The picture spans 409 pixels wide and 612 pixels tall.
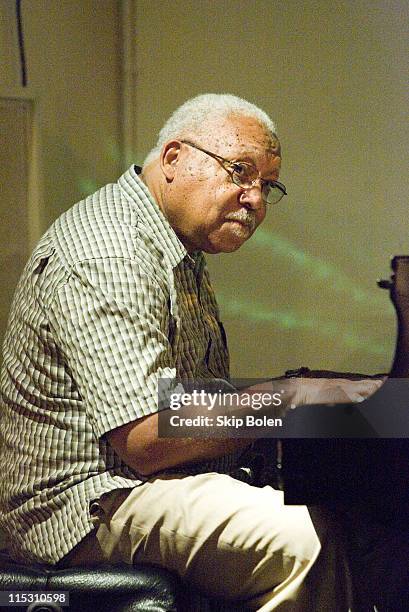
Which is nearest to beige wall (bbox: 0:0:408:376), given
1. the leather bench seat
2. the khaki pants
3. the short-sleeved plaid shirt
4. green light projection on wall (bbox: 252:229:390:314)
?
green light projection on wall (bbox: 252:229:390:314)

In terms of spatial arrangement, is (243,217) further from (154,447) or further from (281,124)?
(154,447)

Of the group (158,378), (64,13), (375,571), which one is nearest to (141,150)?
(64,13)

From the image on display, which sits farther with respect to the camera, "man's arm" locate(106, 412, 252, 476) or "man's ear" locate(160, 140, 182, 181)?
"man's ear" locate(160, 140, 182, 181)

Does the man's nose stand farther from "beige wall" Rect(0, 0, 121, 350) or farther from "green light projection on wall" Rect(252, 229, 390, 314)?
"beige wall" Rect(0, 0, 121, 350)

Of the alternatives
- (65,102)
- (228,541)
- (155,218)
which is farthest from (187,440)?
(65,102)

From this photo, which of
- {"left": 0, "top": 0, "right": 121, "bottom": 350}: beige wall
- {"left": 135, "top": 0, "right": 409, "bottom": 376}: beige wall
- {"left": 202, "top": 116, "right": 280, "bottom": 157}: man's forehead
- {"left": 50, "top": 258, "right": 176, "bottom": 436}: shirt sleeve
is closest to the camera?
{"left": 50, "top": 258, "right": 176, "bottom": 436}: shirt sleeve

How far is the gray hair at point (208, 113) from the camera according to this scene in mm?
1516

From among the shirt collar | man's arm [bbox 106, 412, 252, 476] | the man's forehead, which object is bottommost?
man's arm [bbox 106, 412, 252, 476]

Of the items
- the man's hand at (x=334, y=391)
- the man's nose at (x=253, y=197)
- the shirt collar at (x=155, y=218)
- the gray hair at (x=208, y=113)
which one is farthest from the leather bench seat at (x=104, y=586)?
the gray hair at (x=208, y=113)

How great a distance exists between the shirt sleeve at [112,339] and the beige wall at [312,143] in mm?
500

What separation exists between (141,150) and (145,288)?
0.65 m

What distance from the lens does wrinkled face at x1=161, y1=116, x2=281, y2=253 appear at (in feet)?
4.88

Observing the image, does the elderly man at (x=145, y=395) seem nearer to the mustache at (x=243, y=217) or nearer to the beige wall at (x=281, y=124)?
the mustache at (x=243, y=217)

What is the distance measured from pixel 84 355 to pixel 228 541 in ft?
1.21
